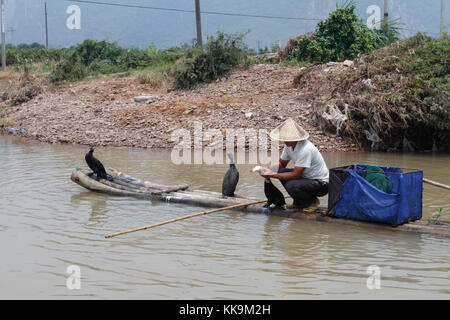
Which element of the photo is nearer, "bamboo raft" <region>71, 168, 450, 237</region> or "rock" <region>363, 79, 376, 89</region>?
"bamboo raft" <region>71, 168, 450, 237</region>

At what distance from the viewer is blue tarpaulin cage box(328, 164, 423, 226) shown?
5723mm

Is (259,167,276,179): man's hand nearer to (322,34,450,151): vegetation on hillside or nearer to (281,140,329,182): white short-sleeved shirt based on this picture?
(281,140,329,182): white short-sleeved shirt

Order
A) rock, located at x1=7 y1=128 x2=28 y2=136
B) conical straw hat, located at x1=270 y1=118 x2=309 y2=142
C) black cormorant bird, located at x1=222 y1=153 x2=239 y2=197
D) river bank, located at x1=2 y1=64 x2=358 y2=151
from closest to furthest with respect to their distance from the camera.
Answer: conical straw hat, located at x1=270 y1=118 x2=309 y2=142 < black cormorant bird, located at x1=222 y1=153 x2=239 y2=197 < river bank, located at x1=2 y1=64 x2=358 y2=151 < rock, located at x1=7 y1=128 x2=28 y2=136

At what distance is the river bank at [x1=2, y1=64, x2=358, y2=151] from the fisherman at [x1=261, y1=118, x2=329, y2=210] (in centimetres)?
634

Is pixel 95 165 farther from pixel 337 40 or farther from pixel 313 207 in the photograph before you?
pixel 337 40

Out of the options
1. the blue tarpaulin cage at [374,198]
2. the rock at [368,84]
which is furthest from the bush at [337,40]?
the blue tarpaulin cage at [374,198]

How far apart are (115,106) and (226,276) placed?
503 inches

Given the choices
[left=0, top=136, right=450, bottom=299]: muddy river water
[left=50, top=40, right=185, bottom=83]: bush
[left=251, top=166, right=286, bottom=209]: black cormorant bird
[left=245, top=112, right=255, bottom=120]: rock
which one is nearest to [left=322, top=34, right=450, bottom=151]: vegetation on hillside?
[left=245, top=112, right=255, bottom=120]: rock

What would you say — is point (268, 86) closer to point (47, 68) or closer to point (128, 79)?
point (128, 79)

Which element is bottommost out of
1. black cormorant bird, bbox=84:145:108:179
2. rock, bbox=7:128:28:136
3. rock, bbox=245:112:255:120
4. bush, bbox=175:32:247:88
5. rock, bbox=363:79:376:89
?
black cormorant bird, bbox=84:145:108:179

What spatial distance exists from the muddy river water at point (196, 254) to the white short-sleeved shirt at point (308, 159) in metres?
0.59

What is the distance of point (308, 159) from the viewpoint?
6.29 metres

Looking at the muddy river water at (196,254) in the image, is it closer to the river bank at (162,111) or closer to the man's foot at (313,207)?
the man's foot at (313,207)

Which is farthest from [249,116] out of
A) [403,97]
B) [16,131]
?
[16,131]
